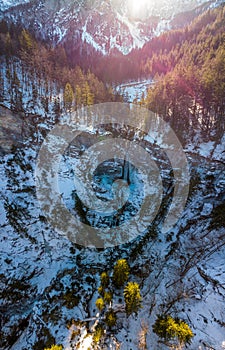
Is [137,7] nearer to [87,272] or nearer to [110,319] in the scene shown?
[87,272]

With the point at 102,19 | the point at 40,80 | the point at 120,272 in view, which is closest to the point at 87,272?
the point at 120,272

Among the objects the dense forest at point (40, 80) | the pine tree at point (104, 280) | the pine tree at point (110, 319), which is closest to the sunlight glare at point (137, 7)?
the dense forest at point (40, 80)

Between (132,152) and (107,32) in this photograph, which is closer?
(132,152)

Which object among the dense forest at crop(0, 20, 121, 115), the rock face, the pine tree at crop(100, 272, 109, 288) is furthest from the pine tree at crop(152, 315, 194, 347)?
the rock face

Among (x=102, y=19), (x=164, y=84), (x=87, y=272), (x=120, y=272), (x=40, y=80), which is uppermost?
(x=102, y=19)

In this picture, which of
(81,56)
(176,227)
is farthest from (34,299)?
(81,56)

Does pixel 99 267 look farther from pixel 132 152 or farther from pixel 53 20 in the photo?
pixel 53 20
